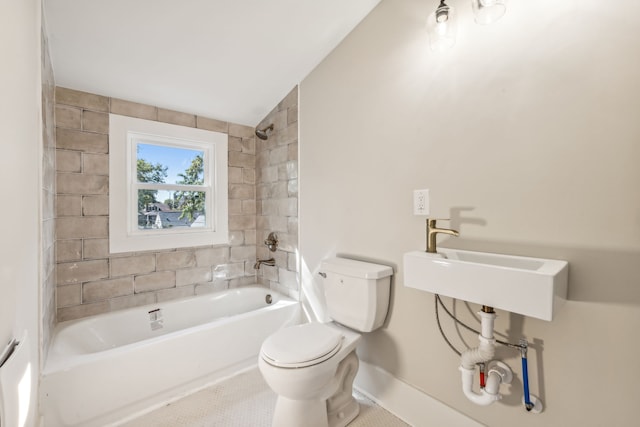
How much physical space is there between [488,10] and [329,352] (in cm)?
175

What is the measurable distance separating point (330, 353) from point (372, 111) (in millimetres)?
1439

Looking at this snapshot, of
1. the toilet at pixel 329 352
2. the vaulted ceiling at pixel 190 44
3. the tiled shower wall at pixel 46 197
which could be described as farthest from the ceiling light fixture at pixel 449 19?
the tiled shower wall at pixel 46 197

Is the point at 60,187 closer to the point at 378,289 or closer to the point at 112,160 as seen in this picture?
the point at 112,160

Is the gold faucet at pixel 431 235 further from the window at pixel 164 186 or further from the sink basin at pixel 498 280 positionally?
the window at pixel 164 186

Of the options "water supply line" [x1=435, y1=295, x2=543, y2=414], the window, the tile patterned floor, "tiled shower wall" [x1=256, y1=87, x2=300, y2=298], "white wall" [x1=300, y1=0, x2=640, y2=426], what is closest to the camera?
"white wall" [x1=300, y1=0, x2=640, y2=426]

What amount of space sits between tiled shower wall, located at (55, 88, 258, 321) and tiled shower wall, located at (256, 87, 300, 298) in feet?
1.97

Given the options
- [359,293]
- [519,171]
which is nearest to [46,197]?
[359,293]

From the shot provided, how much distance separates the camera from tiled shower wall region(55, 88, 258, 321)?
2037mm

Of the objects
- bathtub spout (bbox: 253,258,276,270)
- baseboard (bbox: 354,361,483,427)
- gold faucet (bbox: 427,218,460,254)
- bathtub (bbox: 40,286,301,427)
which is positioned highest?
gold faucet (bbox: 427,218,460,254)

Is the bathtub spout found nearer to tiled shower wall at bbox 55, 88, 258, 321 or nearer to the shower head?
tiled shower wall at bbox 55, 88, 258, 321

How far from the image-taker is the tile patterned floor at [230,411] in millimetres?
1580

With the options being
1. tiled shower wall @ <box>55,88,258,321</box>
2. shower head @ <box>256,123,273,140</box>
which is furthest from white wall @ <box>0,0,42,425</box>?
shower head @ <box>256,123,273,140</box>

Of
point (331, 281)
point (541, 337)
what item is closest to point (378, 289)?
point (331, 281)

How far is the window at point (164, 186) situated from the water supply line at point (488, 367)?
226 cm
